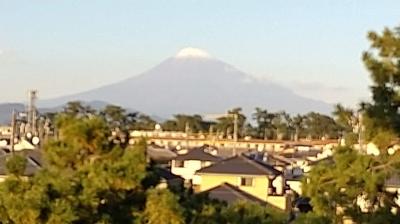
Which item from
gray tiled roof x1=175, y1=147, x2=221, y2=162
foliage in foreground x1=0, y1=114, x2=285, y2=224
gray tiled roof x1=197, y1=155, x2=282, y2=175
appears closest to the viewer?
foliage in foreground x1=0, y1=114, x2=285, y2=224

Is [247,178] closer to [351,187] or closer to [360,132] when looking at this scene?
[351,187]

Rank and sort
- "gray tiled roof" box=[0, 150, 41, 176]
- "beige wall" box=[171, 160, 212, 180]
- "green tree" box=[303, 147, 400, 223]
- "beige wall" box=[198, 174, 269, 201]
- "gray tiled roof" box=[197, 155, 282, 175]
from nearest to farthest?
"green tree" box=[303, 147, 400, 223] → "gray tiled roof" box=[0, 150, 41, 176] → "beige wall" box=[198, 174, 269, 201] → "gray tiled roof" box=[197, 155, 282, 175] → "beige wall" box=[171, 160, 212, 180]

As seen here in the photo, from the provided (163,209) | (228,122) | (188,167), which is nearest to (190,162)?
(188,167)

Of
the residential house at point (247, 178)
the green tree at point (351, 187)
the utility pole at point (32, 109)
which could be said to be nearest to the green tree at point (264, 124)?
the utility pole at point (32, 109)

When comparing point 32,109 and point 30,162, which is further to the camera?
point 32,109

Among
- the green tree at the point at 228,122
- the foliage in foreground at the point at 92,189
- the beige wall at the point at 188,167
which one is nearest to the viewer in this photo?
the foliage in foreground at the point at 92,189

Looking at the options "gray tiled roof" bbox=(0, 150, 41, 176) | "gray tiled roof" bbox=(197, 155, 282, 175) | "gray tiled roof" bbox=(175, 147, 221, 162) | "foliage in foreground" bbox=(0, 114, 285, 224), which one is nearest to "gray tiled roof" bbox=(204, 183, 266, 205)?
"gray tiled roof" bbox=(197, 155, 282, 175)

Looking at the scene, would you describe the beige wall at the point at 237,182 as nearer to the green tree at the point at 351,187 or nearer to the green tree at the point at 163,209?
the green tree at the point at 351,187

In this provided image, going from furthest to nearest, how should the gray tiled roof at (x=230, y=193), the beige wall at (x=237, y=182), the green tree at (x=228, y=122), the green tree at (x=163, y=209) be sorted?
the green tree at (x=228, y=122) → the beige wall at (x=237, y=182) → the gray tiled roof at (x=230, y=193) → the green tree at (x=163, y=209)

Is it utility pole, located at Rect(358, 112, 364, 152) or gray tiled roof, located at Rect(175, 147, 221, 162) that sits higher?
utility pole, located at Rect(358, 112, 364, 152)

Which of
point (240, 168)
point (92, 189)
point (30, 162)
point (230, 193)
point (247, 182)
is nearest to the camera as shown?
point (92, 189)

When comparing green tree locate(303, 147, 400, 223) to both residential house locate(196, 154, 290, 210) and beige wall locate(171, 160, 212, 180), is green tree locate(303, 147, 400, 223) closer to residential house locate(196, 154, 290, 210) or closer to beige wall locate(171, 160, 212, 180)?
residential house locate(196, 154, 290, 210)

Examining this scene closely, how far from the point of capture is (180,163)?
31.8 meters

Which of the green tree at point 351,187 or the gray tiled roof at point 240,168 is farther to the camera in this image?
the gray tiled roof at point 240,168
